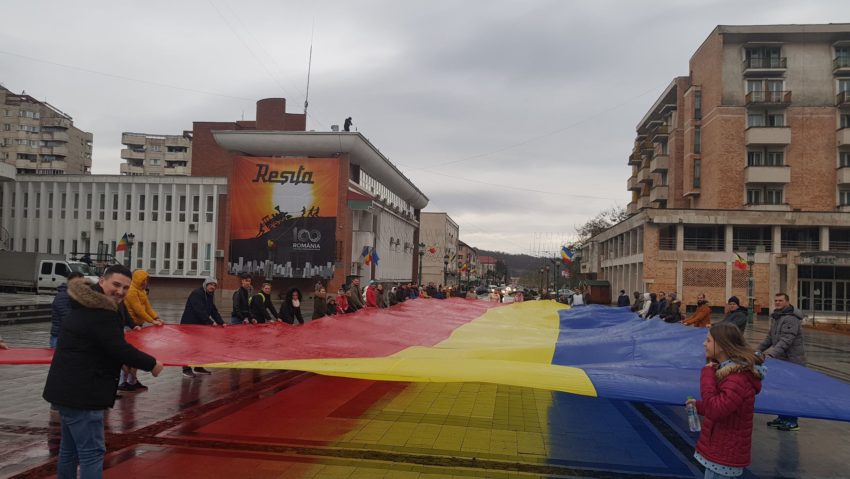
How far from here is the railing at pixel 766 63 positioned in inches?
2020

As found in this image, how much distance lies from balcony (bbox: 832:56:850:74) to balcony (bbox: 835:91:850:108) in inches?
71.8

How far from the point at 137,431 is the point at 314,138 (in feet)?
127

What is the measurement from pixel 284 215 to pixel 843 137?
45.3 meters

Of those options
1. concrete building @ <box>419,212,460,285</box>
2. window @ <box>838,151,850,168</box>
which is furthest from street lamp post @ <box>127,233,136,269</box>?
concrete building @ <box>419,212,460,285</box>

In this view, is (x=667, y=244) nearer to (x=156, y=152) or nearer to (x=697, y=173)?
(x=697, y=173)

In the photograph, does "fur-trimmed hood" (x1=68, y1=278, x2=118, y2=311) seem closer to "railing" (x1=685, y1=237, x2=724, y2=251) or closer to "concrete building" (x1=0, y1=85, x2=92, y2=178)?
"railing" (x1=685, y1=237, x2=724, y2=251)

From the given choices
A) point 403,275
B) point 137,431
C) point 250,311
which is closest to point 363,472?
point 137,431

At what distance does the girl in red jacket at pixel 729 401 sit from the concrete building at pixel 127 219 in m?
47.7

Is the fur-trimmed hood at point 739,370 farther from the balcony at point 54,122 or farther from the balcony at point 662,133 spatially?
the balcony at point 54,122

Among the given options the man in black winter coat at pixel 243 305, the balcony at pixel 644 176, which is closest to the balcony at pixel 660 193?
the balcony at pixel 644 176

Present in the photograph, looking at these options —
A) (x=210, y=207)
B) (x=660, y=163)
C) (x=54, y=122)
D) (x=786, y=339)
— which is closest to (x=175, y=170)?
(x=54, y=122)

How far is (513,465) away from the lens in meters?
6.23

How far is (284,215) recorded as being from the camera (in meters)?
44.6

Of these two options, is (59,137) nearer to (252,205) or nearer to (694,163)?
(252,205)
